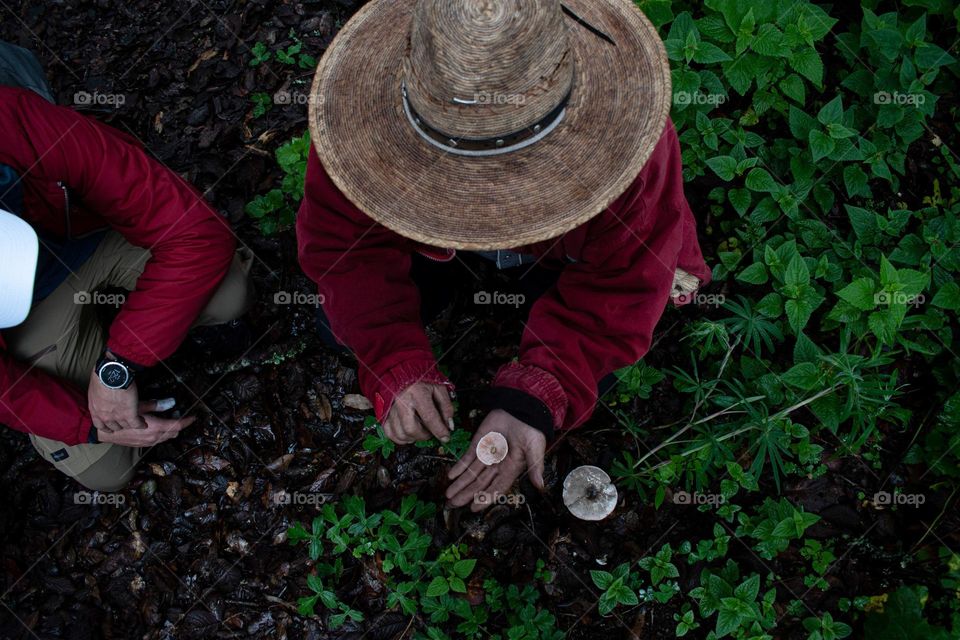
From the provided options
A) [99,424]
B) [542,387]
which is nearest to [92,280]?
[99,424]

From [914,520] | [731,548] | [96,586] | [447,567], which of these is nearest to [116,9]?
[96,586]

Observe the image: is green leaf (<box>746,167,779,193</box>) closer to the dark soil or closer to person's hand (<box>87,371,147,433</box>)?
the dark soil

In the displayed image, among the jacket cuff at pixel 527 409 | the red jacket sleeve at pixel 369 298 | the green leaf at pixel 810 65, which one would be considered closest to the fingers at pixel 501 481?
the jacket cuff at pixel 527 409

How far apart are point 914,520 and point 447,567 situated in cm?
249

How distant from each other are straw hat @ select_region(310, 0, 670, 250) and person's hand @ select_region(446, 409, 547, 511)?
995mm

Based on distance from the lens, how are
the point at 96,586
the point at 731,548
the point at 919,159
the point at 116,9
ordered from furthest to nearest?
the point at 116,9, the point at 919,159, the point at 96,586, the point at 731,548

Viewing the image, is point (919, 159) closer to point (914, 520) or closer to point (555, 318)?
point (914, 520)

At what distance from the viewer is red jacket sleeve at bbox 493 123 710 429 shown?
8.89 ft

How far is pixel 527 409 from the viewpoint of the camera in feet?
9.44

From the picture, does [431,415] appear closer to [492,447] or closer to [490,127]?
[492,447]

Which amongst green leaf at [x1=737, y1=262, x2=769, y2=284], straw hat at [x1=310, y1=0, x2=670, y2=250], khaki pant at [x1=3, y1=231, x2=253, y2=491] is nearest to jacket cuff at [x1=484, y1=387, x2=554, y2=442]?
straw hat at [x1=310, y1=0, x2=670, y2=250]

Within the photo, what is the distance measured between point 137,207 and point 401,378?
59.2 inches

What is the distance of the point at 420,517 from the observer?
12.1 ft

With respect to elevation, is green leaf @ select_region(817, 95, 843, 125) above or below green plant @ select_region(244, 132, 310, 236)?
above
